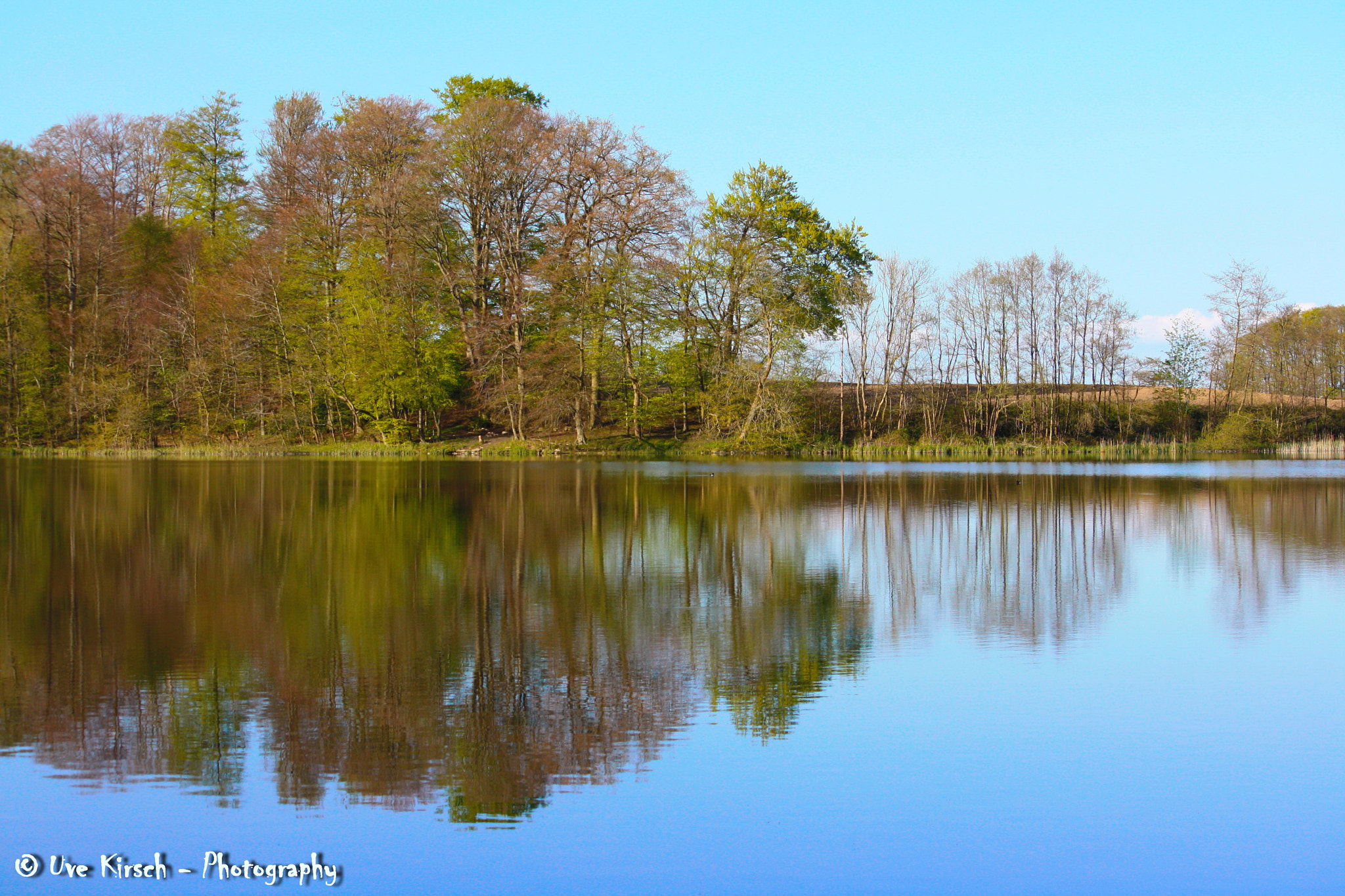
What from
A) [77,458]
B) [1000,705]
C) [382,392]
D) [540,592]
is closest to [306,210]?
[382,392]

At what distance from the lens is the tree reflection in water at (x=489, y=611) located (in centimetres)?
573

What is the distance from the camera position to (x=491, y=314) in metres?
44.8

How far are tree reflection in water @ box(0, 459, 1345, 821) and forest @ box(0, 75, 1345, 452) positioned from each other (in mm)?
22326

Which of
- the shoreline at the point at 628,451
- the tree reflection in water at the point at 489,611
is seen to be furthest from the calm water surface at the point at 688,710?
the shoreline at the point at 628,451

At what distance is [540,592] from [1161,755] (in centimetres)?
601

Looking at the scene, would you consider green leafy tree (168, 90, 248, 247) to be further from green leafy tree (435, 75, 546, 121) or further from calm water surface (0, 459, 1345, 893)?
calm water surface (0, 459, 1345, 893)

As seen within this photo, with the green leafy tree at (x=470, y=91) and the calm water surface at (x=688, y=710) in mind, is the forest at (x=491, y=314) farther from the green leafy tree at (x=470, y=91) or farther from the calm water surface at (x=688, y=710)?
the calm water surface at (x=688, y=710)

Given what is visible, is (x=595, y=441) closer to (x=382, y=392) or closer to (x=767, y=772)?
(x=382, y=392)

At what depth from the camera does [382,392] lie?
4388cm

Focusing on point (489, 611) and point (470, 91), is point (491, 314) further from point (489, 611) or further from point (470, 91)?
point (489, 611)

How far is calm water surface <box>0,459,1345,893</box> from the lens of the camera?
4691 millimetres

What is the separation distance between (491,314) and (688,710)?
3991cm

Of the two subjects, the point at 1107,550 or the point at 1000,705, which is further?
the point at 1107,550

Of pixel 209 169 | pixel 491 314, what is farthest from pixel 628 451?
pixel 209 169
